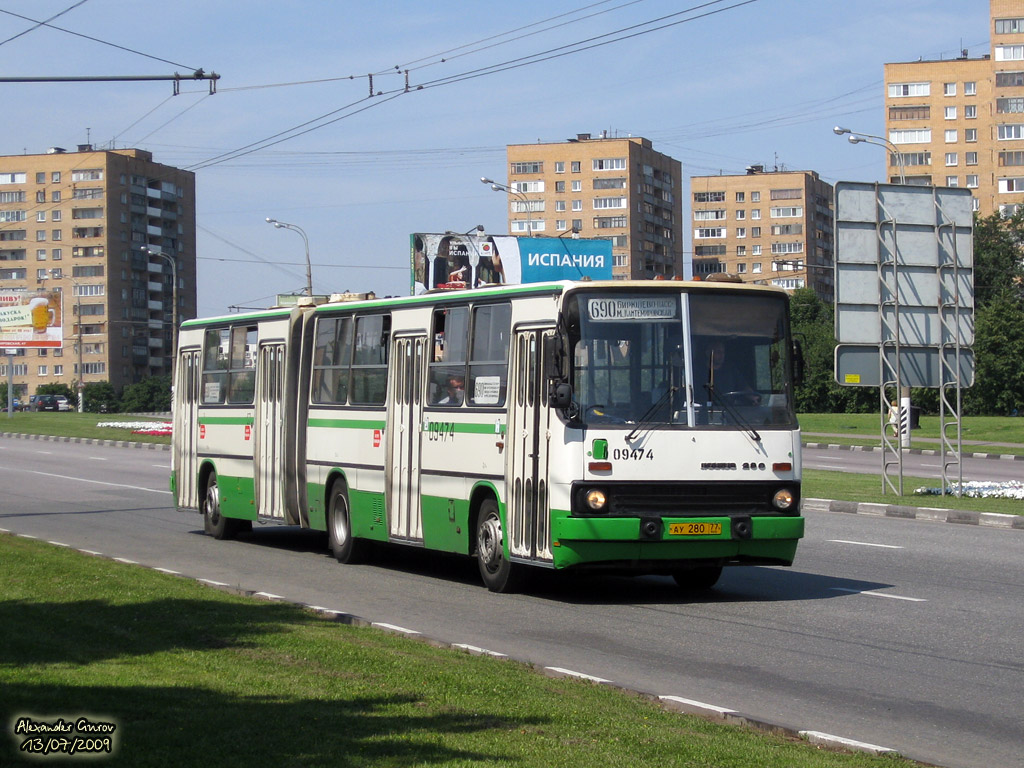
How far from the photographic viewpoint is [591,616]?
12180 millimetres

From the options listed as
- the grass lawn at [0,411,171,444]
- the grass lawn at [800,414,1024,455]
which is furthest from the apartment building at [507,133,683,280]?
the grass lawn at [800,414,1024,455]

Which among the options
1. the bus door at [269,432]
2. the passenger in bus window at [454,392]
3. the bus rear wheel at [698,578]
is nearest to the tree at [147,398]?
the bus door at [269,432]

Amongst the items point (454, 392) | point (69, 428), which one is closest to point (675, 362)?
point (454, 392)

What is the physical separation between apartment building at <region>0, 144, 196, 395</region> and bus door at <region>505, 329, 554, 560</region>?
410 ft

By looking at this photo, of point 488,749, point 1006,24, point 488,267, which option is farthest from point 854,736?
point 1006,24

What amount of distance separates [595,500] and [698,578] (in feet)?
6.81

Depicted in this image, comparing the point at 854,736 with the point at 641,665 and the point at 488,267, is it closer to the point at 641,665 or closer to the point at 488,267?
the point at 641,665

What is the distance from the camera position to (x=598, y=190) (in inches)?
5650

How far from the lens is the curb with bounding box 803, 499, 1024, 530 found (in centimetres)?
2135

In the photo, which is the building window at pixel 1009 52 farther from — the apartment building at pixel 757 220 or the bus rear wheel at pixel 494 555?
the bus rear wheel at pixel 494 555

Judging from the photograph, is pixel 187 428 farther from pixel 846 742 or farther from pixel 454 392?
pixel 846 742

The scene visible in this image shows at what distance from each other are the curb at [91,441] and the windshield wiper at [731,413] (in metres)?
38.7

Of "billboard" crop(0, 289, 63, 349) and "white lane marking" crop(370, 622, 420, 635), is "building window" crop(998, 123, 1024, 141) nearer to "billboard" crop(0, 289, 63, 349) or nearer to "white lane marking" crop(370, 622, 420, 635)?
"billboard" crop(0, 289, 63, 349)

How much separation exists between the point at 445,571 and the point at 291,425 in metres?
3.51
